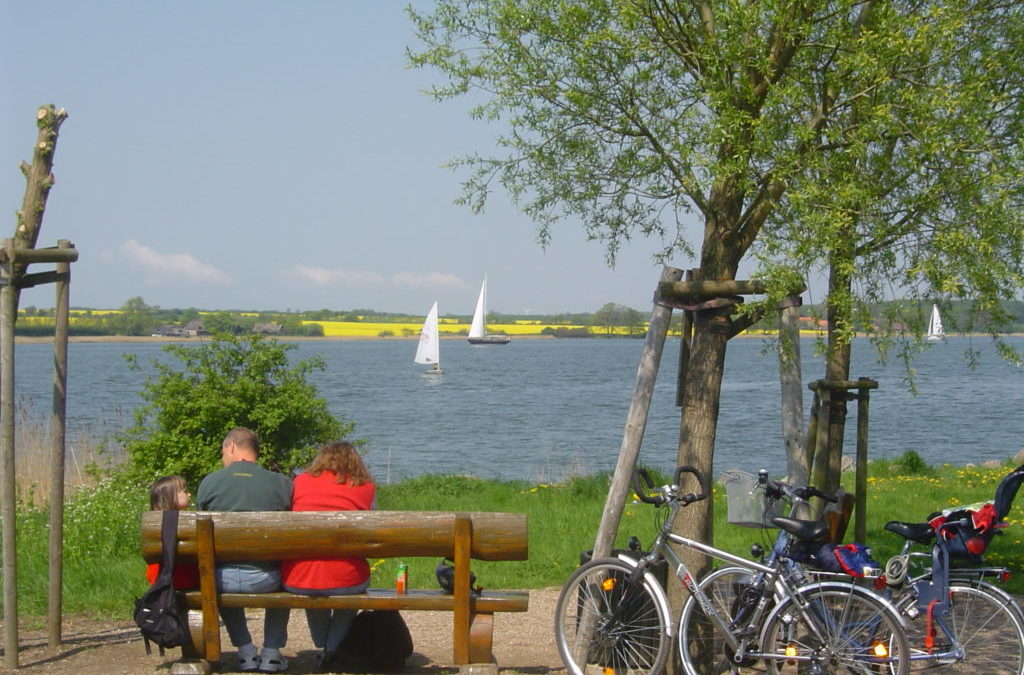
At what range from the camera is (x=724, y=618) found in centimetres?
614

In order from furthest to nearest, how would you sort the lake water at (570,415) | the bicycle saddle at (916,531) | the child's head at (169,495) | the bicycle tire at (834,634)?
1. the lake water at (570,415)
2. the child's head at (169,495)
3. the bicycle saddle at (916,531)
4. the bicycle tire at (834,634)

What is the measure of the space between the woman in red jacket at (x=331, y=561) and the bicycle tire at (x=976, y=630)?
2.93m

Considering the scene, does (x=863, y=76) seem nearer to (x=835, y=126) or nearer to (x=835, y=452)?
(x=835, y=126)

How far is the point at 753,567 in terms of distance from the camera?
5.99 m

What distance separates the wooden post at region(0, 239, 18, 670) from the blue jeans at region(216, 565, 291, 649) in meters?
1.23

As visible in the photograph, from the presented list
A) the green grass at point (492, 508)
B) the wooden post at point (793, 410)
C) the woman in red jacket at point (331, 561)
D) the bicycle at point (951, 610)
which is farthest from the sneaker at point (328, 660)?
the bicycle at point (951, 610)

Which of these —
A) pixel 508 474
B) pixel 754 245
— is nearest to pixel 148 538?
pixel 754 245

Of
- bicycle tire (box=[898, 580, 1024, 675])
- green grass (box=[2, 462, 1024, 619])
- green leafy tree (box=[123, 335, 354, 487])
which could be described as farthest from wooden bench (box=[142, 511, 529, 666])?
green leafy tree (box=[123, 335, 354, 487])

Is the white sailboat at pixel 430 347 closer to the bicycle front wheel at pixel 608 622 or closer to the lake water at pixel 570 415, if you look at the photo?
the lake water at pixel 570 415

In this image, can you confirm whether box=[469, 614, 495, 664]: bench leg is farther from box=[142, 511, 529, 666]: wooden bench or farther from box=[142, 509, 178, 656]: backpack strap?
box=[142, 509, 178, 656]: backpack strap

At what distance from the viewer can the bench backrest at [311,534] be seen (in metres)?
6.31

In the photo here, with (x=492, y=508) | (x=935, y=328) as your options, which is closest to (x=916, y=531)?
(x=935, y=328)

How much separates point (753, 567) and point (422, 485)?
10.4 metres

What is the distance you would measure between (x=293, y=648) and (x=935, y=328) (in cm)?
471
